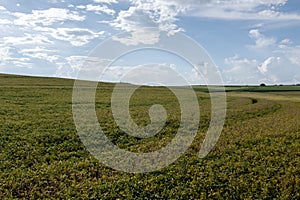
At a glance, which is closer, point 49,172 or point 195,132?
point 49,172

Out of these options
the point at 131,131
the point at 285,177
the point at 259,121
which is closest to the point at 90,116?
the point at 131,131

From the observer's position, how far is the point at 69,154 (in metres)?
18.5

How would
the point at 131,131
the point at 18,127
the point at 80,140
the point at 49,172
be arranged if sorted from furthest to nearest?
the point at 131,131 < the point at 18,127 < the point at 80,140 < the point at 49,172

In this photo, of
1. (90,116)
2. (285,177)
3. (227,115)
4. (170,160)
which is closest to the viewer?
(285,177)

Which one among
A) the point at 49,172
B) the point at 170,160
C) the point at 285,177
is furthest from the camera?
the point at 170,160

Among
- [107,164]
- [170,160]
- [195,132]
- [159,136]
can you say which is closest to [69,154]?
[107,164]

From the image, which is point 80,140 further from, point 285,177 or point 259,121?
point 259,121

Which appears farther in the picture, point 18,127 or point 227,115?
point 227,115

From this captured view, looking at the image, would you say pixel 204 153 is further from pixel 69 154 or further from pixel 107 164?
pixel 69 154

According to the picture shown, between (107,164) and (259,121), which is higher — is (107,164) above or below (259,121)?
below

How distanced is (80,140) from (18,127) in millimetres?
5106

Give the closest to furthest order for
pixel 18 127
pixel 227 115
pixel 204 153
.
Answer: pixel 204 153
pixel 18 127
pixel 227 115

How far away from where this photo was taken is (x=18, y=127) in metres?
23.1

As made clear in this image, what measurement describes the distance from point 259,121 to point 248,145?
36.1 ft
